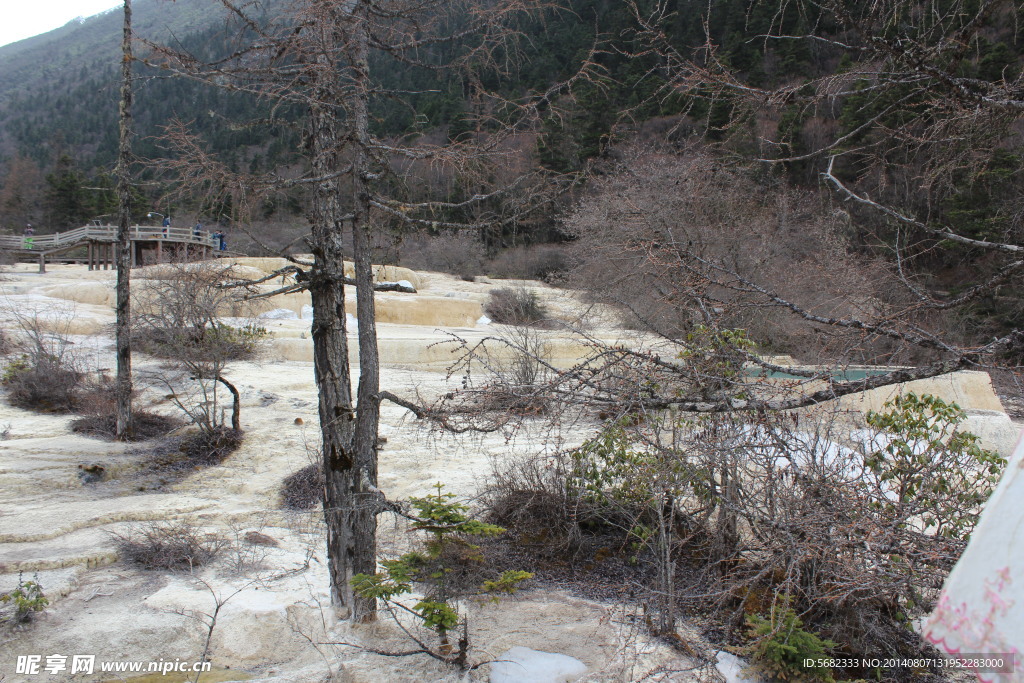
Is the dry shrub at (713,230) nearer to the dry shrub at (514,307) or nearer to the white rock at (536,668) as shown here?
the dry shrub at (514,307)

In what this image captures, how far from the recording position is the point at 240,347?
16094 mm

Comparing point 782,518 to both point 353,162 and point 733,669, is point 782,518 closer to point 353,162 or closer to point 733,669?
point 733,669

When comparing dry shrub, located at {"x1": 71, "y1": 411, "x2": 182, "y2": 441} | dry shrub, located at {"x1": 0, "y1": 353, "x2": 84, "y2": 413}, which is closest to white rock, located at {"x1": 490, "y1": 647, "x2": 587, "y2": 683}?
dry shrub, located at {"x1": 71, "y1": 411, "x2": 182, "y2": 441}

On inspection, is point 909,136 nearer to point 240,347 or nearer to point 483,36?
point 483,36

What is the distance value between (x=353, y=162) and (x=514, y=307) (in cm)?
1773

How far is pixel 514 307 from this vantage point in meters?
22.8

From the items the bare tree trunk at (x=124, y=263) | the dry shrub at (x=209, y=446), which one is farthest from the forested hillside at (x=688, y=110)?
the dry shrub at (x=209, y=446)

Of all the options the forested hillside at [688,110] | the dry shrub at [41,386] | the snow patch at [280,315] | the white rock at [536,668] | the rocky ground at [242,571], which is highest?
the forested hillside at [688,110]

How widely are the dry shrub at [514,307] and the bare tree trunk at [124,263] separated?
42.9 ft

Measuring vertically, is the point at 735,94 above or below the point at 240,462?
above

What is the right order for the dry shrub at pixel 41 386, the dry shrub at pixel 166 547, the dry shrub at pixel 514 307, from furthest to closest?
the dry shrub at pixel 514 307 < the dry shrub at pixel 41 386 < the dry shrub at pixel 166 547

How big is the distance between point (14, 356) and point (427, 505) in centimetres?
1497

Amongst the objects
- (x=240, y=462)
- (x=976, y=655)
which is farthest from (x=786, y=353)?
(x=976, y=655)

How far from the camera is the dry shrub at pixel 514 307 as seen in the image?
23.2 m
